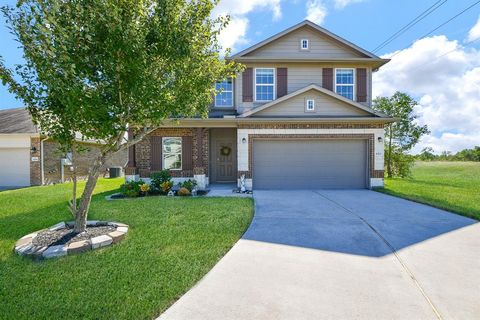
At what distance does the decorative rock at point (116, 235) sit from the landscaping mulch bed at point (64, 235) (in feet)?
0.57

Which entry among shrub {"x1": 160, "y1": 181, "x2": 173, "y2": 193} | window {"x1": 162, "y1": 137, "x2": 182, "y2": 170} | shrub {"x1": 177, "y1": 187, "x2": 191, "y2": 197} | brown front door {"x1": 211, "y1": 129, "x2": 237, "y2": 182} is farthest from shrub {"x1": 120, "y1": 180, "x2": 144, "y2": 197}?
brown front door {"x1": 211, "y1": 129, "x2": 237, "y2": 182}

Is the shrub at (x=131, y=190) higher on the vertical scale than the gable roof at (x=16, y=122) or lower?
lower

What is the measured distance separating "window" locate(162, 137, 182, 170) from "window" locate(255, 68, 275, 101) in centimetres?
440

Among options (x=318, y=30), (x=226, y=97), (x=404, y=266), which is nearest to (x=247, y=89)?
(x=226, y=97)

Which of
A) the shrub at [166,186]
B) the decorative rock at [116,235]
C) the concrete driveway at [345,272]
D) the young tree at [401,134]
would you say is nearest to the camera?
the concrete driveway at [345,272]

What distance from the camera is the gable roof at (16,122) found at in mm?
14076

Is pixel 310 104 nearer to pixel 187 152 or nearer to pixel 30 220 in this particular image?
pixel 187 152

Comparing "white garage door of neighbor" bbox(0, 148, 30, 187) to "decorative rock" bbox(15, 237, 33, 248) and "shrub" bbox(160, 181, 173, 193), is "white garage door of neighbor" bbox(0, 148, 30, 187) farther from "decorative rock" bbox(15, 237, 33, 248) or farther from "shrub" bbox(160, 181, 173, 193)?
"decorative rock" bbox(15, 237, 33, 248)

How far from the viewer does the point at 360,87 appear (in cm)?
1287

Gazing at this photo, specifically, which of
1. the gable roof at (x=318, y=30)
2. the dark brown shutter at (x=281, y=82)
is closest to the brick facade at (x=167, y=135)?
the dark brown shutter at (x=281, y=82)

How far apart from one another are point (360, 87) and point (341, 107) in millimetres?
2473

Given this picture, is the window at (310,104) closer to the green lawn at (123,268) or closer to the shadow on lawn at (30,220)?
the green lawn at (123,268)

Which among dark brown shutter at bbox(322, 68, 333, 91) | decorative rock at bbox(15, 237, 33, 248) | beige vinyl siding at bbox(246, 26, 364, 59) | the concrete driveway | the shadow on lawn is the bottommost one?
the concrete driveway

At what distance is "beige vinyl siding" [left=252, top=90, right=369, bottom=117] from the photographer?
447 inches
